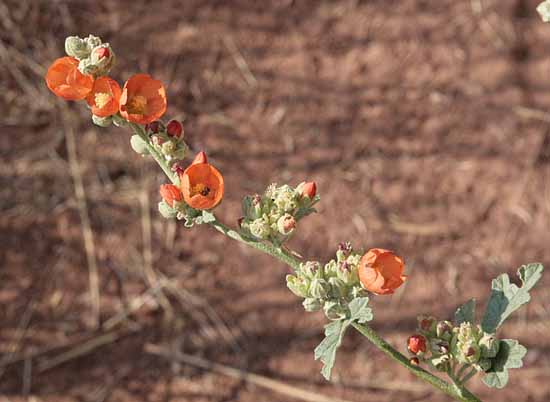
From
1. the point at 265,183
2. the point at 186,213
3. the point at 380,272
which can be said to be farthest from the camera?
the point at 265,183

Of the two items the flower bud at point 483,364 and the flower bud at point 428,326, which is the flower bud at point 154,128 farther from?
the flower bud at point 483,364

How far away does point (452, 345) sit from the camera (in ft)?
5.73

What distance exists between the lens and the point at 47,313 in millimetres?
3426

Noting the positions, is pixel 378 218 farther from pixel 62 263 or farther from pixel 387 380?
pixel 62 263

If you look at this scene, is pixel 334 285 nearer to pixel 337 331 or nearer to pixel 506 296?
pixel 337 331

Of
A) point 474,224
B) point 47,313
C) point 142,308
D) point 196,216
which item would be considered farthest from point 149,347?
point 196,216

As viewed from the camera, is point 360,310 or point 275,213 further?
point 275,213

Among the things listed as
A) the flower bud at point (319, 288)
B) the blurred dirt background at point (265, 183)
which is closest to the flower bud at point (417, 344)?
the flower bud at point (319, 288)

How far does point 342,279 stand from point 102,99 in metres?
0.60

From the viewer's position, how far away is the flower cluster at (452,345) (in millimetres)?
1713

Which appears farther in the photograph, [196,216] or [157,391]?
[157,391]

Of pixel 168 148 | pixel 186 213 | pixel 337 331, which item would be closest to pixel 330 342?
pixel 337 331

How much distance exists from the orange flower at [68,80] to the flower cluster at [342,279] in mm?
559

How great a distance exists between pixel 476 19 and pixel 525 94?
15.6 inches
